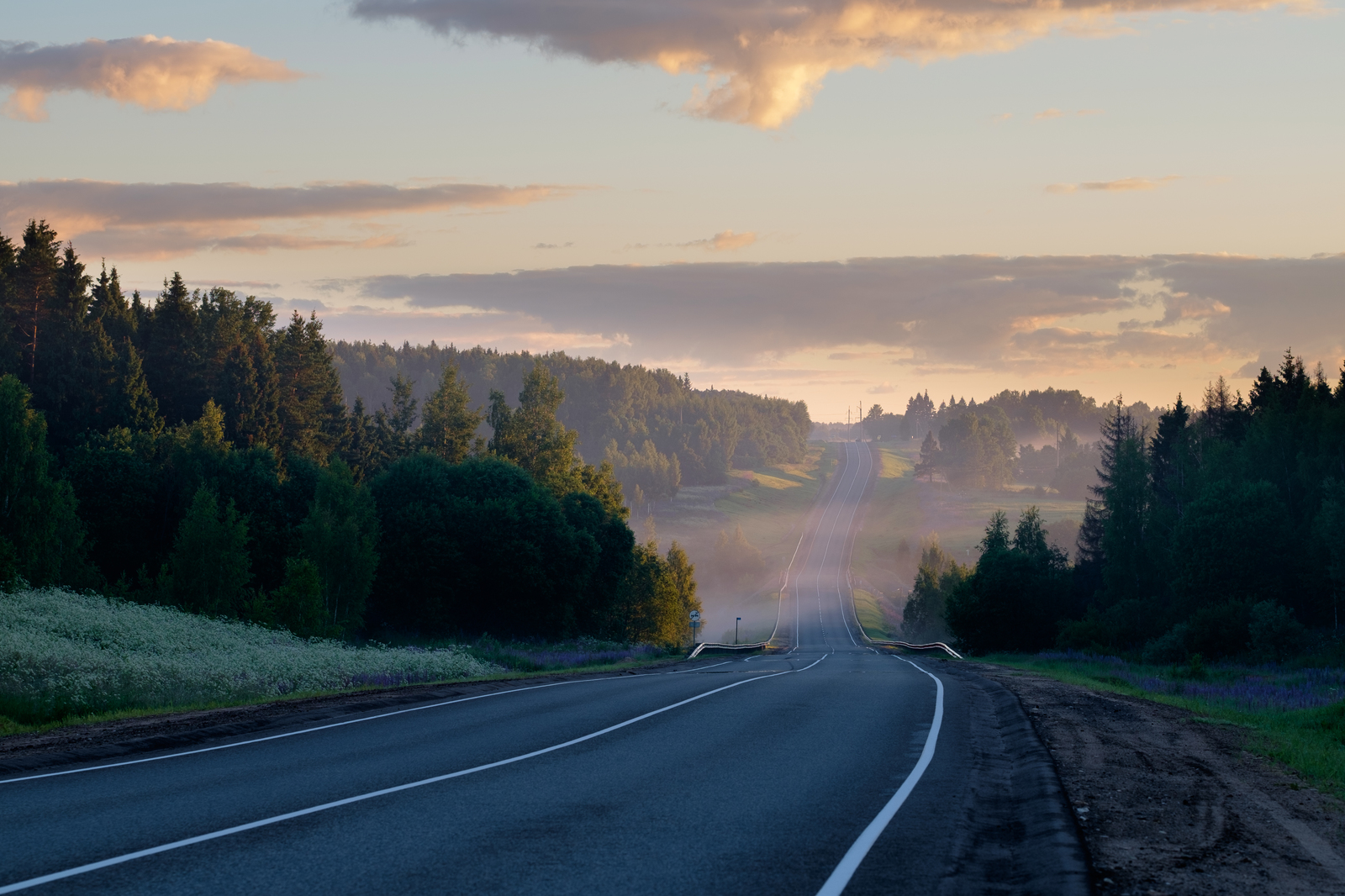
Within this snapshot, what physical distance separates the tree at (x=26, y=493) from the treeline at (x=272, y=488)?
0.31ft

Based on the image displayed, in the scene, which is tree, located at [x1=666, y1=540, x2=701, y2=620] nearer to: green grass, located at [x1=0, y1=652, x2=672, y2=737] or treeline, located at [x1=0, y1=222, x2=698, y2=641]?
treeline, located at [x1=0, y1=222, x2=698, y2=641]

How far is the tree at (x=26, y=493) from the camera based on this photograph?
47219mm

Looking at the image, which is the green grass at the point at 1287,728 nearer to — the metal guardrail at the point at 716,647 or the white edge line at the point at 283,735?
the white edge line at the point at 283,735

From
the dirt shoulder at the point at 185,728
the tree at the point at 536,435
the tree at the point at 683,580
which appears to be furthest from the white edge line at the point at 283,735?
the tree at the point at 683,580

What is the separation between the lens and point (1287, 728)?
18.7 meters

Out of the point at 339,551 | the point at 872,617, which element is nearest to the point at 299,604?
the point at 339,551

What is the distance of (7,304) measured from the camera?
86.2 metres

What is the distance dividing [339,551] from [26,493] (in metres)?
14.4

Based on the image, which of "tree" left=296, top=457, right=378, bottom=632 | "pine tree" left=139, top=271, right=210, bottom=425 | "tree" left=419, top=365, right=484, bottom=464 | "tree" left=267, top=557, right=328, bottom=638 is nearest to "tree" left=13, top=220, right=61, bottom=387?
"pine tree" left=139, top=271, right=210, bottom=425

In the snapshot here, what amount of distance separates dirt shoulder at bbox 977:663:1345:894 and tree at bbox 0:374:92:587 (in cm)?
4697

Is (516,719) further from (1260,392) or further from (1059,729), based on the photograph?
(1260,392)

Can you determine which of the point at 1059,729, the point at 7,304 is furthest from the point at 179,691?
the point at 7,304

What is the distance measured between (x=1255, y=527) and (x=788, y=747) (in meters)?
64.3

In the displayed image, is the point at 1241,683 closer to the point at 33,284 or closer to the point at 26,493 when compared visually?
the point at 26,493
